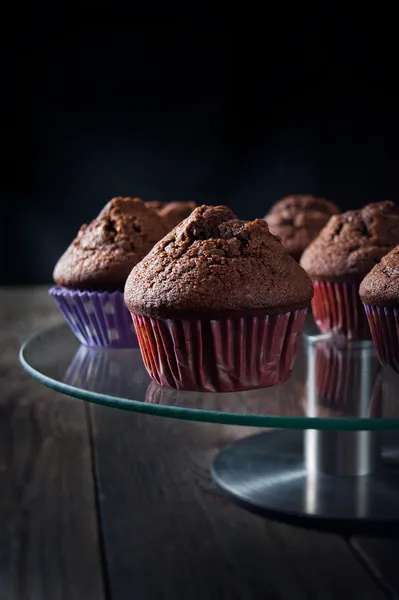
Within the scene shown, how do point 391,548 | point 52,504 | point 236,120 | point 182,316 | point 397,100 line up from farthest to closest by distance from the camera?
point 236,120
point 397,100
point 52,504
point 391,548
point 182,316

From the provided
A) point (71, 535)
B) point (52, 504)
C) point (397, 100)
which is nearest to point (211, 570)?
point (71, 535)

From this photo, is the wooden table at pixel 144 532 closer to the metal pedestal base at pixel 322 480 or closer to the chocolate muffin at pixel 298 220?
the metal pedestal base at pixel 322 480

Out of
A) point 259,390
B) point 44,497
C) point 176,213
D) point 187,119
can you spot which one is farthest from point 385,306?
point 187,119

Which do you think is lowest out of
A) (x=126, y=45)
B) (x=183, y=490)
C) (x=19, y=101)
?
(x=183, y=490)

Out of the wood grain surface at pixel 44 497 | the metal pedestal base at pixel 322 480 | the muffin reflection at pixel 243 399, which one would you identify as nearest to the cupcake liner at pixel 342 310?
the metal pedestal base at pixel 322 480

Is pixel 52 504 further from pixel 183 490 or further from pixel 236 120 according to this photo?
pixel 236 120

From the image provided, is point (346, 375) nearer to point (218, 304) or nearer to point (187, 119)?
point (218, 304)

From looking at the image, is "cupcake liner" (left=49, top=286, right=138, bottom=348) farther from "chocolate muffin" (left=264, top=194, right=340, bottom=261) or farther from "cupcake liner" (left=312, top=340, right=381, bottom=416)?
"chocolate muffin" (left=264, top=194, right=340, bottom=261)
